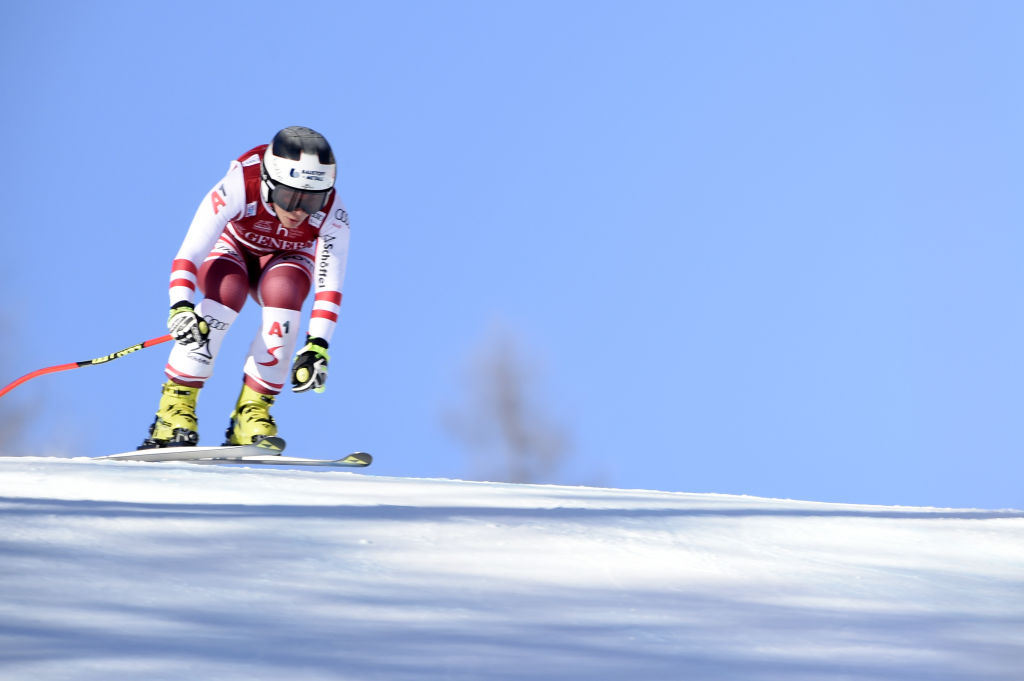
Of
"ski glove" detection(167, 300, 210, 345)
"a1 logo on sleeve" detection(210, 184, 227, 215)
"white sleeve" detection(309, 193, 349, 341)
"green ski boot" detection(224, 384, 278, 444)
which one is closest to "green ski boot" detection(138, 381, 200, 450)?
"green ski boot" detection(224, 384, 278, 444)

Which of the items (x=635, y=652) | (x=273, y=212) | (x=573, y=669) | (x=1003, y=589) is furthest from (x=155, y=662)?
(x=273, y=212)

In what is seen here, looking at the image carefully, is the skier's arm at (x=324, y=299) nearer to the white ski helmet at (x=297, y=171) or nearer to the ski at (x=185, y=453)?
the white ski helmet at (x=297, y=171)

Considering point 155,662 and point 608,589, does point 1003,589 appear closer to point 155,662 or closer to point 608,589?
point 608,589

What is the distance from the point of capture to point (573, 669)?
2.44 metres

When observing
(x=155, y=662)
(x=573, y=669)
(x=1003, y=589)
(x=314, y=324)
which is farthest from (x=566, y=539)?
(x=314, y=324)

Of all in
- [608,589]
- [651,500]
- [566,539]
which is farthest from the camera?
[651,500]

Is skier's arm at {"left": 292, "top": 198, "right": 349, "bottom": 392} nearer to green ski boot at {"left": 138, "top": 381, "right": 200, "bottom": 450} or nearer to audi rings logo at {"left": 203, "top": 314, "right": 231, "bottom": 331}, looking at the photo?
audi rings logo at {"left": 203, "top": 314, "right": 231, "bottom": 331}

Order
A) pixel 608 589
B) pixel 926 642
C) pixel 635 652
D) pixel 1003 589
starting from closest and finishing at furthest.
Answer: pixel 635 652, pixel 926 642, pixel 608 589, pixel 1003 589

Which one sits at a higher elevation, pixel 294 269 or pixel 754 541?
pixel 294 269

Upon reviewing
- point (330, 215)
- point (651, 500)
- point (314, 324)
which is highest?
point (330, 215)

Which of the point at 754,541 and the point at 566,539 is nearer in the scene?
the point at 566,539

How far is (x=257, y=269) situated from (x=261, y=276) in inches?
2.6

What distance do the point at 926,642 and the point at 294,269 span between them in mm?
4974

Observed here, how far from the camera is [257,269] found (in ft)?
24.3
